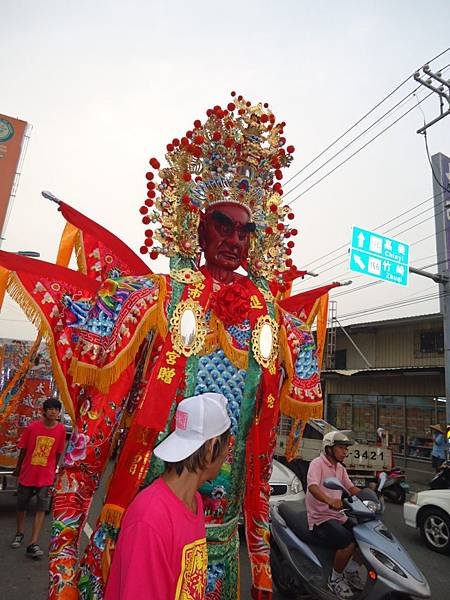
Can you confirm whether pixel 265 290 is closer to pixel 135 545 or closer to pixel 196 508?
pixel 196 508

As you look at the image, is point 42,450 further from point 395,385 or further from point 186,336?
point 395,385

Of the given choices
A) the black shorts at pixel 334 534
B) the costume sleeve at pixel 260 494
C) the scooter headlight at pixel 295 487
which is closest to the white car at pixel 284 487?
the scooter headlight at pixel 295 487

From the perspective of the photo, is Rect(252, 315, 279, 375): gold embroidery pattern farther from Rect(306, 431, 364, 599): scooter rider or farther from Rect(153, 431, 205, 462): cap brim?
Rect(306, 431, 364, 599): scooter rider

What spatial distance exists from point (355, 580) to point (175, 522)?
10.4ft

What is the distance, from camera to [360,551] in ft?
11.8

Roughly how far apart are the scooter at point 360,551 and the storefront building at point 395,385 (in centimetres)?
1057

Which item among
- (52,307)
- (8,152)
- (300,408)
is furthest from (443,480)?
(8,152)

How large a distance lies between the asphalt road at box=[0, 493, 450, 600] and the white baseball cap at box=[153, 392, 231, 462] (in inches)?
141

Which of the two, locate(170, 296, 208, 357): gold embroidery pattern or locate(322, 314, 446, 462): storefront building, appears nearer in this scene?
locate(170, 296, 208, 357): gold embroidery pattern

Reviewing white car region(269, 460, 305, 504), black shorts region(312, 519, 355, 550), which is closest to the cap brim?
black shorts region(312, 519, 355, 550)

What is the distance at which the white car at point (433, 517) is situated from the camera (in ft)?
20.2

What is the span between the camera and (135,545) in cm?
122

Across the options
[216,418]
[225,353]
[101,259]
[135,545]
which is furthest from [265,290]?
[135,545]

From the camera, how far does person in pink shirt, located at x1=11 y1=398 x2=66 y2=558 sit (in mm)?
5340
